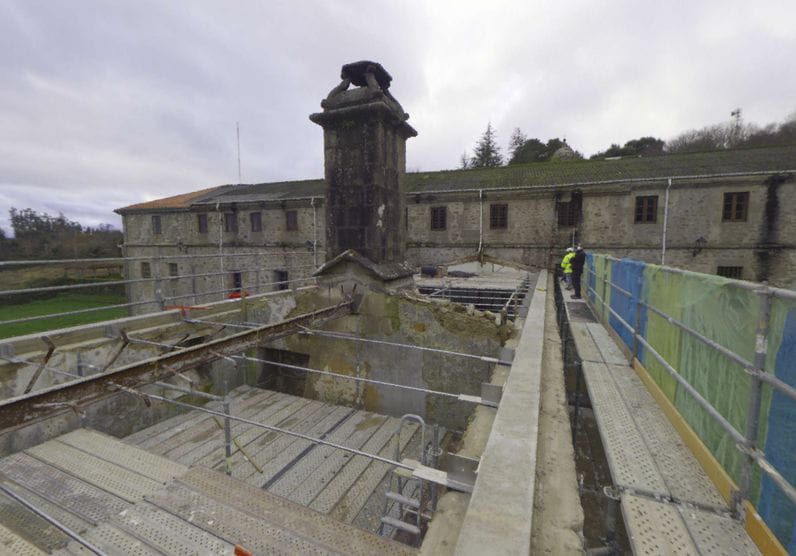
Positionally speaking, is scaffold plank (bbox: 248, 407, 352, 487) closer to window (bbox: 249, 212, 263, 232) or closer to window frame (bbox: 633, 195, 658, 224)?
window frame (bbox: 633, 195, 658, 224)

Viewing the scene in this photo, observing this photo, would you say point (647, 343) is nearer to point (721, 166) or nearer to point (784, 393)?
point (784, 393)

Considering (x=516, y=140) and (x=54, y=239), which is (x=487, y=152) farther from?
(x=54, y=239)

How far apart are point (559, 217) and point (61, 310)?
144 feet

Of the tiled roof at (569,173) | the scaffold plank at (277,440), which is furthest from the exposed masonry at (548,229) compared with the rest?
the scaffold plank at (277,440)

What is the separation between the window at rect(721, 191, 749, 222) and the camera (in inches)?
620

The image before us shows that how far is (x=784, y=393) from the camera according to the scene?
1.75m

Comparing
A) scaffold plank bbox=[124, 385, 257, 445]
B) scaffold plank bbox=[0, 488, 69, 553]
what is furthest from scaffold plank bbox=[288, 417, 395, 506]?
scaffold plank bbox=[124, 385, 257, 445]

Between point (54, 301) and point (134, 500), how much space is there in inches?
1969

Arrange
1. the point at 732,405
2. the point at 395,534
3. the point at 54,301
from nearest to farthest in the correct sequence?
the point at 732,405 < the point at 395,534 < the point at 54,301

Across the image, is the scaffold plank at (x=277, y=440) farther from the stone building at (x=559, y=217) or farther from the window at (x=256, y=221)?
the window at (x=256, y=221)

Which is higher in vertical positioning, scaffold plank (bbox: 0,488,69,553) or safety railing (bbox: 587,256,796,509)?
safety railing (bbox: 587,256,796,509)

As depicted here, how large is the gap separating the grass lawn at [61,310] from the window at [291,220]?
2102 cm

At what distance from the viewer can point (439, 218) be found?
20.3m

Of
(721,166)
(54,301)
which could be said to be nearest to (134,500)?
(721,166)
